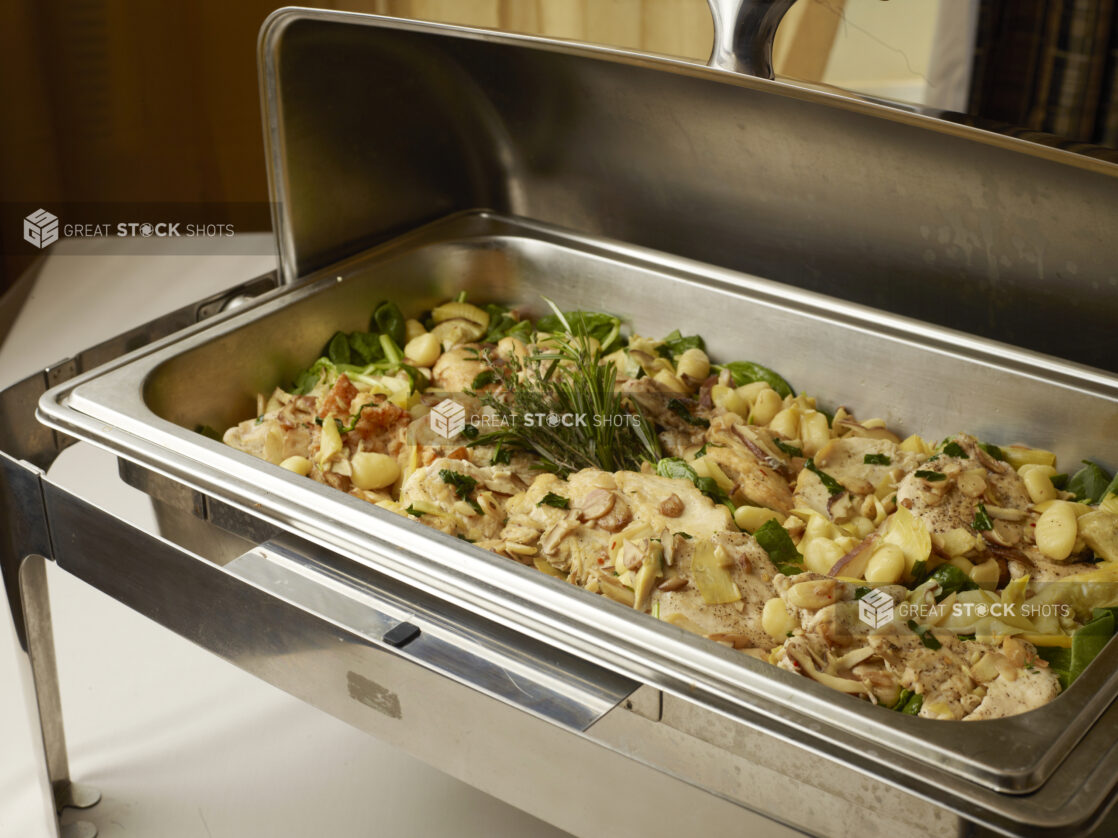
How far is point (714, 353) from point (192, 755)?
40.1 inches

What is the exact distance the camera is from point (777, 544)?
1163mm

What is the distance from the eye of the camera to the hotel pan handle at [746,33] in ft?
3.51

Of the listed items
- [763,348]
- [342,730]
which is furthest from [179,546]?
[763,348]

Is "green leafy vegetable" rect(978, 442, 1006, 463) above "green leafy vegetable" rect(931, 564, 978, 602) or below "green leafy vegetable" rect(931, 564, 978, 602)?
above

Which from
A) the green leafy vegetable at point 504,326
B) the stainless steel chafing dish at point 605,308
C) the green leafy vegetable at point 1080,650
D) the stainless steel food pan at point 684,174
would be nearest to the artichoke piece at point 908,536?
the green leafy vegetable at point 1080,650

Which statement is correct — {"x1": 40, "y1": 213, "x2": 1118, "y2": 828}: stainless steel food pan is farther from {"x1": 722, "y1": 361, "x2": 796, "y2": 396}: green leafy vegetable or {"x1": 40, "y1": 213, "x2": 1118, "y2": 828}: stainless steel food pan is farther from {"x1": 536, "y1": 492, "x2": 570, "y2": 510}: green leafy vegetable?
{"x1": 536, "y1": 492, "x2": 570, "y2": 510}: green leafy vegetable

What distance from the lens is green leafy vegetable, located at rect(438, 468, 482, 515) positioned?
48.7 inches

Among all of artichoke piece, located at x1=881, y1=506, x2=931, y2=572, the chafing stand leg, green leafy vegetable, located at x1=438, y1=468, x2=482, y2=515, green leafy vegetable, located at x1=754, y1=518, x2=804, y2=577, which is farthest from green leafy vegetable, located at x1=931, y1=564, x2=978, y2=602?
the chafing stand leg

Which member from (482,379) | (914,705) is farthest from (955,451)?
(482,379)
